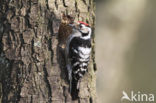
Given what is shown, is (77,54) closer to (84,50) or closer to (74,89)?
(84,50)

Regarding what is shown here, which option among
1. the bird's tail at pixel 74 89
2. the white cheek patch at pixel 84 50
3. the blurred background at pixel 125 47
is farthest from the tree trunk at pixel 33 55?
the blurred background at pixel 125 47

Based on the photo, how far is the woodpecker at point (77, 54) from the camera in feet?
15.5

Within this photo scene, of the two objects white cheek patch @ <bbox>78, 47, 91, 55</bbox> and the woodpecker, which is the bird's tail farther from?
white cheek patch @ <bbox>78, 47, 91, 55</bbox>

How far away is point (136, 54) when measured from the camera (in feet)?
33.9

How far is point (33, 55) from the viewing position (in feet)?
15.5

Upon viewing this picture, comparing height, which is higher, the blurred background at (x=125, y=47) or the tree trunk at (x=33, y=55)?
the tree trunk at (x=33, y=55)

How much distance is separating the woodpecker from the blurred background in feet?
13.9

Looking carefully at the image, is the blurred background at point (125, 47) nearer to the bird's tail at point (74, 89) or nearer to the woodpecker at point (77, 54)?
the woodpecker at point (77, 54)

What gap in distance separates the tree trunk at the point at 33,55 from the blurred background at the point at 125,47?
4.40 m

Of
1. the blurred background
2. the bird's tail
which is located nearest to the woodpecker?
the bird's tail

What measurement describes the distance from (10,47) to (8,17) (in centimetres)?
36

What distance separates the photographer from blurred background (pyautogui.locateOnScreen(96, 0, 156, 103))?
938cm

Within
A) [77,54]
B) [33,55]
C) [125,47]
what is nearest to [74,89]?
[77,54]

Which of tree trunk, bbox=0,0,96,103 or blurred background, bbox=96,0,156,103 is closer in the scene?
Result: tree trunk, bbox=0,0,96,103
